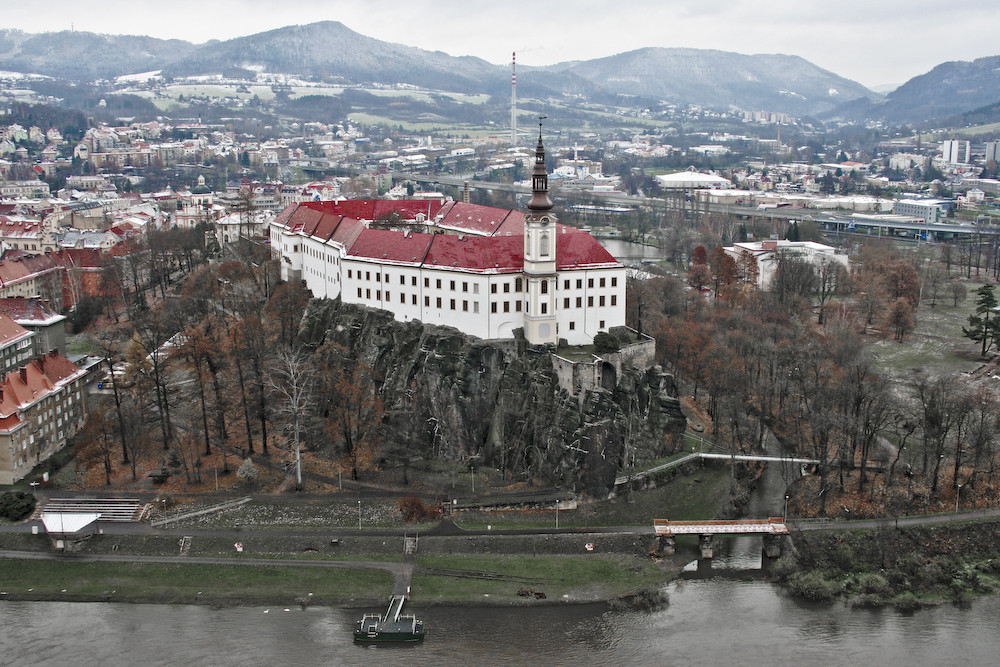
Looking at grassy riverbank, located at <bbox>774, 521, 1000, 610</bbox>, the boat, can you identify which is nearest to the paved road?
grassy riverbank, located at <bbox>774, 521, 1000, 610</bbox>

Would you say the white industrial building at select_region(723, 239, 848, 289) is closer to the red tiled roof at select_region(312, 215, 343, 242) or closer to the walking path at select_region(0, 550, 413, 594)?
the red tiled roof at select_region(312, 215, 343, 242)

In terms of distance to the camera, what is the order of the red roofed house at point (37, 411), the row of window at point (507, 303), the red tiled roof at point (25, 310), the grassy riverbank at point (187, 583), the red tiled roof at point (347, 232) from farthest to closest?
the red tiled roof at point (25, 310)
the red tiled roof at point (347, 232)
the row of window at point (507, 303)
the red roofed house at point (37, 411)
the grassy riverbank at point (187, 583)

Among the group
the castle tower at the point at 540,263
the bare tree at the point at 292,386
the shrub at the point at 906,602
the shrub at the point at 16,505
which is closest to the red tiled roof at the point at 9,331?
the shrub at the point at 16,505

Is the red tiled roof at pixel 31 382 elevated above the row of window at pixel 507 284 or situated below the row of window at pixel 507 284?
below

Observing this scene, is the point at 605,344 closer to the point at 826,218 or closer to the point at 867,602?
the point at 867,602

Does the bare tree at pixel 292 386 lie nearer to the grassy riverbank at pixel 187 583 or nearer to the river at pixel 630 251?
the grassy riverbank at pixel 187 583

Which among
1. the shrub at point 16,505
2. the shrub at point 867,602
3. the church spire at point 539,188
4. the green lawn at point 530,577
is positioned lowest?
the shrub at point 867,602

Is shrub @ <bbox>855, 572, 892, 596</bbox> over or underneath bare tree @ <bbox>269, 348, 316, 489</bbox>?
underneath

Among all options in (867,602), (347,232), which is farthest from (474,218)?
(867,602)
